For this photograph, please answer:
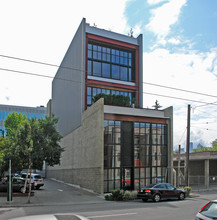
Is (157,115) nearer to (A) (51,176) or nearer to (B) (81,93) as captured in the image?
(B) (81,93)

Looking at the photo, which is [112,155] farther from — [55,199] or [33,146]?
[33,146]

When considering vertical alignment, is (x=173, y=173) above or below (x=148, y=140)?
below

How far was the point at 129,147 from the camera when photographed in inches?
1026

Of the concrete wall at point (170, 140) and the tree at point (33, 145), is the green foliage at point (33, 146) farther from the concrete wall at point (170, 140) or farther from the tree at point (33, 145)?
the concrete wall at point (170, 140)

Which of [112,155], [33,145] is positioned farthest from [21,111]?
[33,145]

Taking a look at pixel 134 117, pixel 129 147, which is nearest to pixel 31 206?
pixel 129 147

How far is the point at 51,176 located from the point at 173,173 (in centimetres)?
3143

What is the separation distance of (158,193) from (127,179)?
242 inches

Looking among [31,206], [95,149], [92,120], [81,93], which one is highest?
[81,93]

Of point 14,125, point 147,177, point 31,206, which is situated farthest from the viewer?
point 14,125

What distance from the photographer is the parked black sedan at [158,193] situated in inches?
763

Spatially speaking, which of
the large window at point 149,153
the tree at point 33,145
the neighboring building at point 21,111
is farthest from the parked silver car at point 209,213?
the neighboring building at point 21,111

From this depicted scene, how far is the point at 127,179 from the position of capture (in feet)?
83.5

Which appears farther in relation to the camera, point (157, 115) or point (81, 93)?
point (81, 93)
